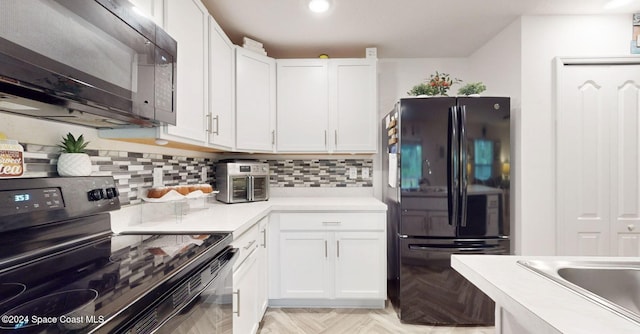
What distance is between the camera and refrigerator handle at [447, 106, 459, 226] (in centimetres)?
196

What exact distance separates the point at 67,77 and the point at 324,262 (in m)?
1.92

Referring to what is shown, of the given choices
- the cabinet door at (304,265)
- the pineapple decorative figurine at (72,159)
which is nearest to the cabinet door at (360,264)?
the cabinet door at (304,265)

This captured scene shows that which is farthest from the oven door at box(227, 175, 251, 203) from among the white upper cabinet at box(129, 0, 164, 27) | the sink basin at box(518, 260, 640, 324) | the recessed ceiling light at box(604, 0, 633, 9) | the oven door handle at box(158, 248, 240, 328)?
the recessed ceiling light at box(604, 0, 633, 9)

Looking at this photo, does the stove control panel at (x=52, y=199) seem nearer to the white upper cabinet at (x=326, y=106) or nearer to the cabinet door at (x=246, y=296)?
the cabinet door at (x=246, y=296)

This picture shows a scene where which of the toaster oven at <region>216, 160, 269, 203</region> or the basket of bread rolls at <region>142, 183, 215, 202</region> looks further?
the toaster oven at <region>216, 160, 269, 203</region>

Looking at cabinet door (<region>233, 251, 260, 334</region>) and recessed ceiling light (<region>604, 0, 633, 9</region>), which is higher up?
recessed ceiling light (<region>604, 0, 633, 9</region>)

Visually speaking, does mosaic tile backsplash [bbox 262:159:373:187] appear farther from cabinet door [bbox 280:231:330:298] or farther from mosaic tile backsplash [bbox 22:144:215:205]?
mosaic tile backsplash [bbox 22:144:215:205]

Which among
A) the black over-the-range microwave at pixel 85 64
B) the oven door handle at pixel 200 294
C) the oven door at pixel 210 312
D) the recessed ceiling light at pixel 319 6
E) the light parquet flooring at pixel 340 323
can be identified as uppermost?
the recessed ceiling light at pixel 319 6

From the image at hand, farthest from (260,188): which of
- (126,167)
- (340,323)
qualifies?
(340,323)

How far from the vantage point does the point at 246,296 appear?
5.19 feet

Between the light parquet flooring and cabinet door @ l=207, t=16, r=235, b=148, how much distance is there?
140 cm

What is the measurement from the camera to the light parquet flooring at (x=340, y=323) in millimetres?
1960

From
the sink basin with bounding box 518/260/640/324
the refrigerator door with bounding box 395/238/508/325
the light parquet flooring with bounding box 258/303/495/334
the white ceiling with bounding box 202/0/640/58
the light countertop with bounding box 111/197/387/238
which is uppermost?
the white ceiling with bounding box 202/0/640/58

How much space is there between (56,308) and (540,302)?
1.03m
